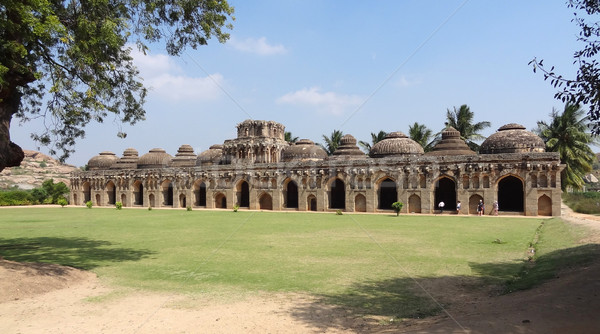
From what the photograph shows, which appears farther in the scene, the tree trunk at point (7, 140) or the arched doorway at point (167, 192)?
the arched doorway at point (167, 192)

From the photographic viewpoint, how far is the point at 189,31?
39.4 feet

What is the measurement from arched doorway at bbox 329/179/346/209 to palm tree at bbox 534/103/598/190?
694 inches

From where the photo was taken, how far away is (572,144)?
116 ft

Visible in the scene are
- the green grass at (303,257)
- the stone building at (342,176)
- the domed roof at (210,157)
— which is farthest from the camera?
the domed roof at (210,157)

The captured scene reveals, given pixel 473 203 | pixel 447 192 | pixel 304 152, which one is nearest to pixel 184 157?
pixel 304 152

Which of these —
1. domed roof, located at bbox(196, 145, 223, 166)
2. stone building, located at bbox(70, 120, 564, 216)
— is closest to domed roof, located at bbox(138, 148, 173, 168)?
stone building, located at bbox(70, 120, 564, 216)

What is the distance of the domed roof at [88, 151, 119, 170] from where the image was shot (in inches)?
2048

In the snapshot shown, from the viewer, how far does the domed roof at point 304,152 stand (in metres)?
38.4

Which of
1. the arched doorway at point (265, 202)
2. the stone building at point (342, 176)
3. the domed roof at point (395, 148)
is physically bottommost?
the arched doorway at point (265, 202)

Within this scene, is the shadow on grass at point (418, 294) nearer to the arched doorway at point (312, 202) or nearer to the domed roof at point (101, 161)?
the arched doorway at point (312, 202)

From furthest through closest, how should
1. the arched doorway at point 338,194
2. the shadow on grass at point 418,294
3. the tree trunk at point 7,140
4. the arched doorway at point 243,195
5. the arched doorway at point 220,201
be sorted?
the arched doorway at point 220,201
the arched doorway at point 243,195
the arched doorway at point 338,194
the tree trunk at point 7,140
the shadow on grass at point 418,294

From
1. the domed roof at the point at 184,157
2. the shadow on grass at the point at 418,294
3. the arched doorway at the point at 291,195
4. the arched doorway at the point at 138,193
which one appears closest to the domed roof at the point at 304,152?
the arched doorway at the point at 291,195

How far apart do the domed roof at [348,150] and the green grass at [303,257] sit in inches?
732

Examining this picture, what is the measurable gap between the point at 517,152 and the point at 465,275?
22.9 metres
